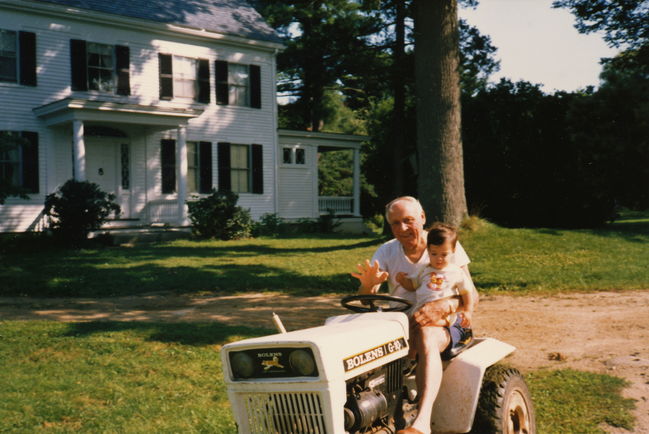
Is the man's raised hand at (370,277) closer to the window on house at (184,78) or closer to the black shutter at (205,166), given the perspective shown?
the black shutter at (205,166)

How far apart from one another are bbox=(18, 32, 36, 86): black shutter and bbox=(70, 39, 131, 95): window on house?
41.9 inches

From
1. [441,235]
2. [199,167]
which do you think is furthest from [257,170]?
[441,235]

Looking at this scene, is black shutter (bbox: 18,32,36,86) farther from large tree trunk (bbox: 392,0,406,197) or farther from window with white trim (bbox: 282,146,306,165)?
large tree trunk (bbox: 392,0,406,197)

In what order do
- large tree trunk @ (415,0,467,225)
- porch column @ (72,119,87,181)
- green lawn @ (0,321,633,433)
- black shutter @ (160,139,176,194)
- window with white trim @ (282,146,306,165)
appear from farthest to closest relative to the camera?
1. window with white trim @ (282,146,306,165)
2. black shutter @ (160,139,176,194)
3. porch column @ (72,119,87,181)
4. large tree trunk @ (415,0,467,225)
5. green lawn @ (0,321,633,433)

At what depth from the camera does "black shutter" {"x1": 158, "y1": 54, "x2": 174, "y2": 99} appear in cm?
2117

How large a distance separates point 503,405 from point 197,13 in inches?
836

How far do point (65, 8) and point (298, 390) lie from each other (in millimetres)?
18502

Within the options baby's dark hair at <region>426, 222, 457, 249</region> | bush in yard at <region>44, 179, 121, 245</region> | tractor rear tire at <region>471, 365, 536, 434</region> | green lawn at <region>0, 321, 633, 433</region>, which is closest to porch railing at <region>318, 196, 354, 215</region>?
bush in yard at <region>44, 179, 121, 245</region>

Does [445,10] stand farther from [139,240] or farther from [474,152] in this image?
[139,240]

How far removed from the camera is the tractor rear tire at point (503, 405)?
3.86m

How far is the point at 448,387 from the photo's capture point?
3816mm

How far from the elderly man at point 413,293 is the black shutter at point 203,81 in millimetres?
18757

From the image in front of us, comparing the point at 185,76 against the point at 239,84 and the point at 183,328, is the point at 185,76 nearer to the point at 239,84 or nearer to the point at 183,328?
the point at 239,84

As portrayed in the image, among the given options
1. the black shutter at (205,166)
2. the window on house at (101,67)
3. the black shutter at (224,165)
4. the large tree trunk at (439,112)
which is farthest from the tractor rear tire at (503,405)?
the black shutter at (224,165)
